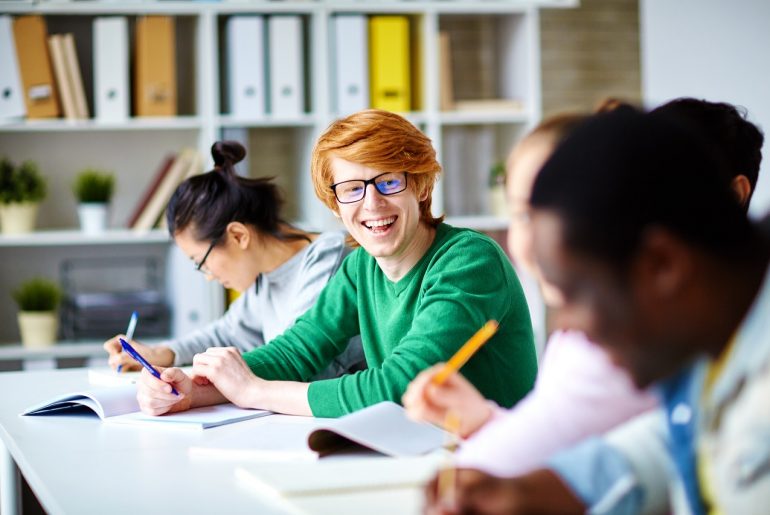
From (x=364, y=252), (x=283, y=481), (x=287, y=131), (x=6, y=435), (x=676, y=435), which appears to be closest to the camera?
(x=676, y=435)

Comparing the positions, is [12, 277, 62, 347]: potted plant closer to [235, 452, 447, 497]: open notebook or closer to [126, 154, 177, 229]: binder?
[126, 154, 177, 229]: binder

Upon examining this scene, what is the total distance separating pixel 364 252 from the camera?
2.05m

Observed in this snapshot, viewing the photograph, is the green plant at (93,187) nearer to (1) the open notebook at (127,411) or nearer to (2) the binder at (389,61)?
(2) the binder at (389,61)

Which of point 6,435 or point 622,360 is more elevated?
point 622,360

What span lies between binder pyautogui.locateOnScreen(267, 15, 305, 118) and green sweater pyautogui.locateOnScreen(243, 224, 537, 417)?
1.67 meters

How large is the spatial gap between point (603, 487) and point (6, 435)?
1157 millimetres

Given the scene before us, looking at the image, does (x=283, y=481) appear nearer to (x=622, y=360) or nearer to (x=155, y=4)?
(x=622, y=360)

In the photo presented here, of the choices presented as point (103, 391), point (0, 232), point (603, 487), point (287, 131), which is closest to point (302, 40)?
point (287, 131)

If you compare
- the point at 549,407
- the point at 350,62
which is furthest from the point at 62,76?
the point at 549,407

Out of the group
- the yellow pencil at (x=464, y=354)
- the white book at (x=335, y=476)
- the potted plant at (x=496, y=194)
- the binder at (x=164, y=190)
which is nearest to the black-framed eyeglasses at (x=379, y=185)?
the white book at (x=335, y=476)

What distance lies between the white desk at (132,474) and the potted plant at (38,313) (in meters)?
1.64

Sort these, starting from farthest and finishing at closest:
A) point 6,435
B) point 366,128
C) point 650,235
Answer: point 366,128 < point 6,435 < point 650,235

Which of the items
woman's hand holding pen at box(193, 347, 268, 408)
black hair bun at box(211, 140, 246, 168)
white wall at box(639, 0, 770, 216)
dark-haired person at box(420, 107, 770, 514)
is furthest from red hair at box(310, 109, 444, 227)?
white wall at box(639, 0, 770, 216)

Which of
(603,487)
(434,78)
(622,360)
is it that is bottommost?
(603,487)
